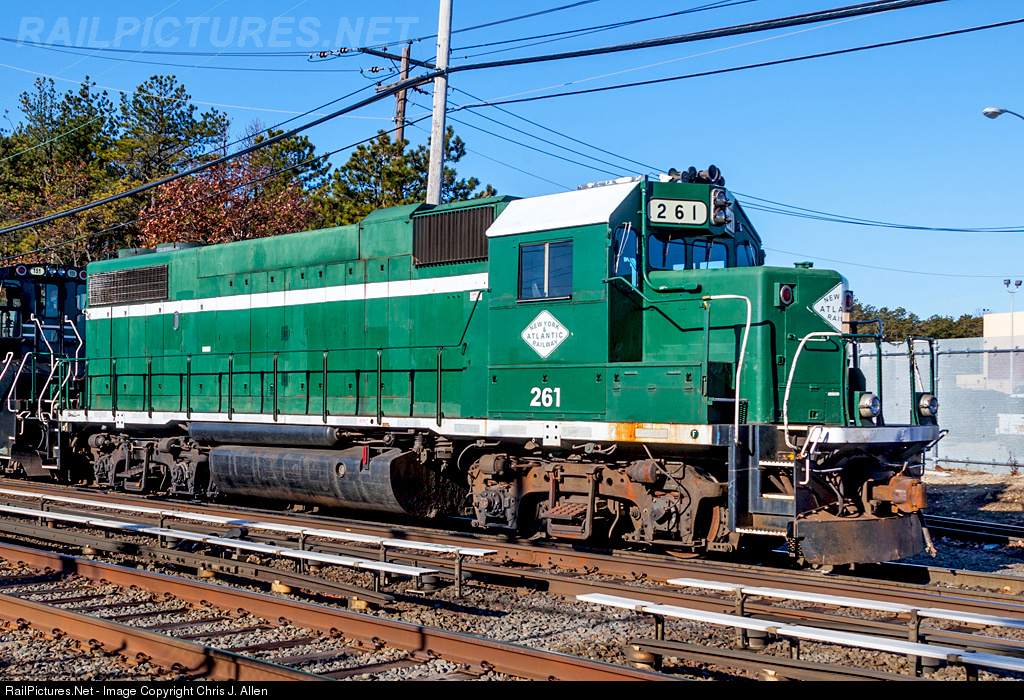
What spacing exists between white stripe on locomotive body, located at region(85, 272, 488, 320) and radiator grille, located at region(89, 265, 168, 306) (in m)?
0.12

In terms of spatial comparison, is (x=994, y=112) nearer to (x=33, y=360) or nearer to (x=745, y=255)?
(x=745, y=255)

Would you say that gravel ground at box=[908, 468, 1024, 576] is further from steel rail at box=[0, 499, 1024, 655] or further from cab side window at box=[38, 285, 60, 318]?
cab side window at box=[38, 285, 60, 318]

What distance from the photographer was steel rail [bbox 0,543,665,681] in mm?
5086

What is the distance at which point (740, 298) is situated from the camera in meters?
8.00

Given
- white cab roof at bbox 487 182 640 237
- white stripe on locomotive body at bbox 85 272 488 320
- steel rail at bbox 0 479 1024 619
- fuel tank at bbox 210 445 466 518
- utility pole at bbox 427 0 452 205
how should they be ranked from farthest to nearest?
utility pole at bbox 427 0 452 205, fuel tank at bbox 210 445 466 518, white stripe on locomotive body at bbox 85 272 488 320, white cab roof at bbox 487 182 640 237, steel rail at bbox 0 479 1024 619

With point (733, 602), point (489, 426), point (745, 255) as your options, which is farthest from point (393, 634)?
point (745, 255)

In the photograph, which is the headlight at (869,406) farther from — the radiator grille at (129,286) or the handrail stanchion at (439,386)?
the radiator grille at (129,286)

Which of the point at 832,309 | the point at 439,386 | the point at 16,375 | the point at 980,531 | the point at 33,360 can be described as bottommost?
the point at 980,531

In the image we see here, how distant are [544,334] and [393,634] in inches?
154

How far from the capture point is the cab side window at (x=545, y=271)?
8883mm

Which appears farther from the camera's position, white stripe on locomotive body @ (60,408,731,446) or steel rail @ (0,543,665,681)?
white stripe on locomotive body @ (60,408,731,446)

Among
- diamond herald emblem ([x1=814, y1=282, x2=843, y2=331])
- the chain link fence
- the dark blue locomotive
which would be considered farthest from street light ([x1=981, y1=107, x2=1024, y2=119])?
the dark blue locomotive

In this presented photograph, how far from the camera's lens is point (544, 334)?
902cm

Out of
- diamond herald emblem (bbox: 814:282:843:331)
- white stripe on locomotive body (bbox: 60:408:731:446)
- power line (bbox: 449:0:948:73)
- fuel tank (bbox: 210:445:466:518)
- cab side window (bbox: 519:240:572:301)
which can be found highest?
power line (bbox: 449:0:948:73)
